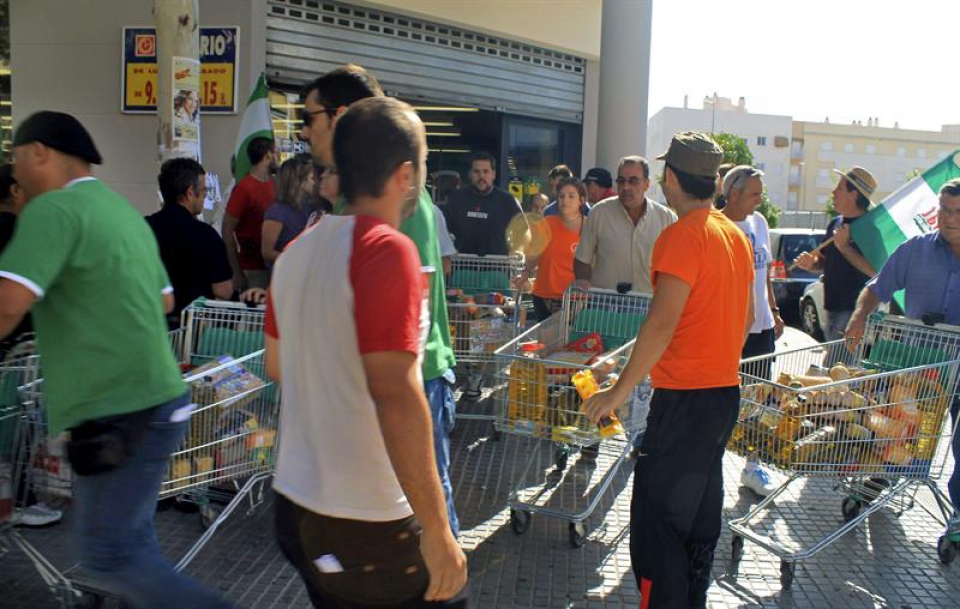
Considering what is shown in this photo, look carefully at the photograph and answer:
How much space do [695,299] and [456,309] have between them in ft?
9.92

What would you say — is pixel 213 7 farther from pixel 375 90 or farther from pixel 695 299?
pixel 695 299

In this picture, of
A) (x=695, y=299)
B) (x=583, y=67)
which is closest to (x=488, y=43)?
(x=583, y=67)

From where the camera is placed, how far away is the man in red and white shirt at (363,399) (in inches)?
79.9

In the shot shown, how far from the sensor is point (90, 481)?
2.93 meters

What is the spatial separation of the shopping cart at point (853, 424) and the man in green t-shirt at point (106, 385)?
9.40ft

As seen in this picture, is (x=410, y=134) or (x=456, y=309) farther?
(x=456, y=309)

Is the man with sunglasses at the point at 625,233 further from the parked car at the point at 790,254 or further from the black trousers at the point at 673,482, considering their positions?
the parked car at the point at 790,254

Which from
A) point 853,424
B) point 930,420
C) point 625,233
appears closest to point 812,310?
point 625,233

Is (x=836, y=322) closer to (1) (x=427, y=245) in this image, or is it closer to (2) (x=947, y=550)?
(2) (x=947, y=550)

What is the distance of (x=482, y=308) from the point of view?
6406 millimetres

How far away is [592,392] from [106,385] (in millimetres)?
2288

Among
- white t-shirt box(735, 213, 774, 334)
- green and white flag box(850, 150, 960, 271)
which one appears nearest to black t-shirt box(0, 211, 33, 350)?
white t-shirt box(735, 213, 774, 334)

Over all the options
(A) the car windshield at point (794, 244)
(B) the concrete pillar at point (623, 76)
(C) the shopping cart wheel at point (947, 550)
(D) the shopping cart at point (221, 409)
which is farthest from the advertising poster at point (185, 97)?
Answer: (A) the car windshield at point (794, 244)

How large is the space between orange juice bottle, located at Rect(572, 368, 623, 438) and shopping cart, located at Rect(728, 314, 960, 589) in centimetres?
67
